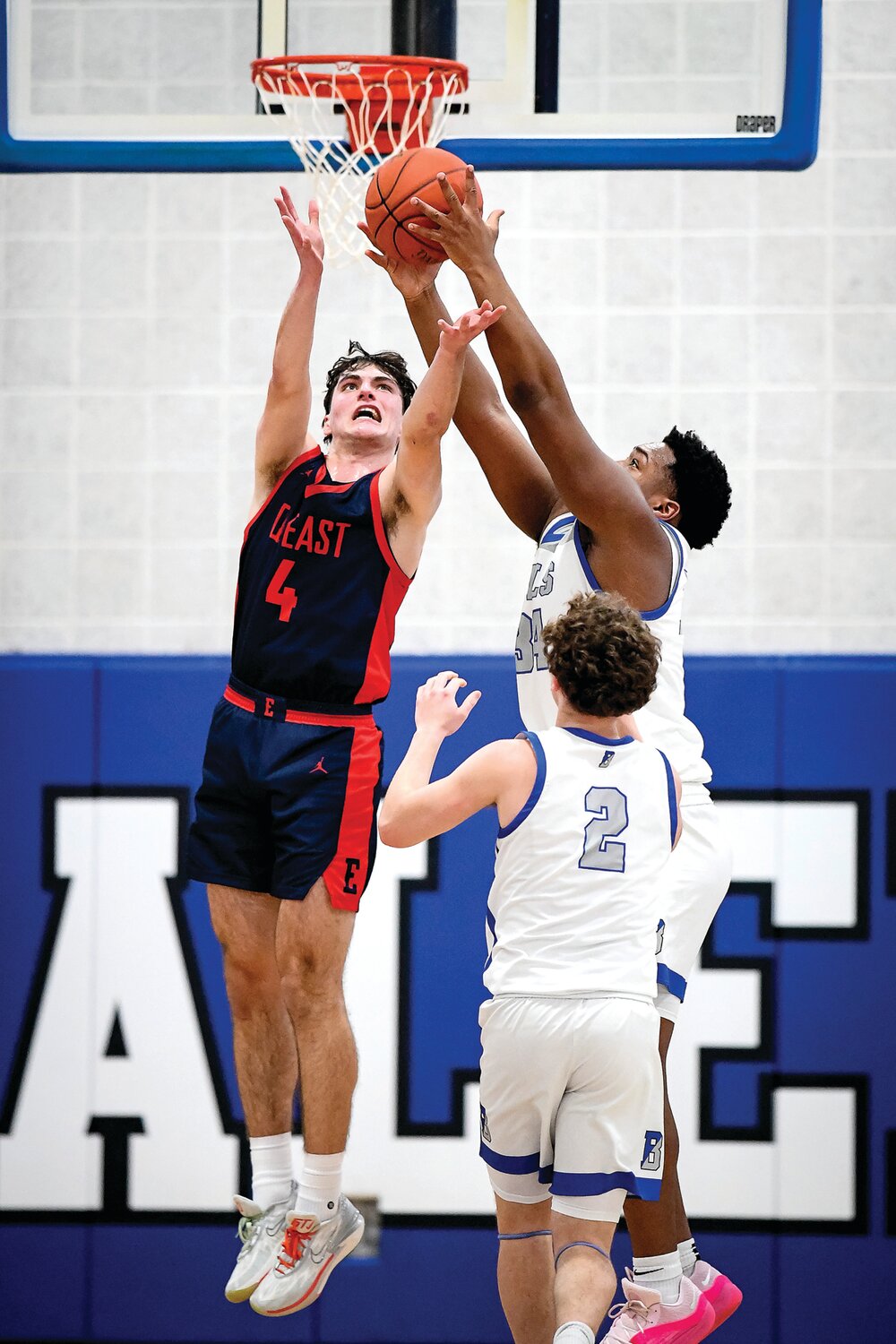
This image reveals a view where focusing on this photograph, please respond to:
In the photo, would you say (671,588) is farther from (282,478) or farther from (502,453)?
(282,478)

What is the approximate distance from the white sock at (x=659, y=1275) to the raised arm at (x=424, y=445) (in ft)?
5.73

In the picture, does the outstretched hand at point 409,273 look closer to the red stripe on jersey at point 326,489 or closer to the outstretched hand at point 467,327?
the outstretched hand at point 467,327

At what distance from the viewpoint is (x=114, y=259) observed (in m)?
5.96

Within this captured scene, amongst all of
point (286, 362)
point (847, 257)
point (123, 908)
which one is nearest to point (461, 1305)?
point (123, 908)

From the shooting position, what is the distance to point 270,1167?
3830 mm

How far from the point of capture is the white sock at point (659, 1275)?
387 cm

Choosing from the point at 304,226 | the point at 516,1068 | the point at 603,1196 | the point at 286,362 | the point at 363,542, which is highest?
the point at 304,226

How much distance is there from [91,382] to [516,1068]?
3.57m

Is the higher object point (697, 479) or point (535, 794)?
point (697, 479)

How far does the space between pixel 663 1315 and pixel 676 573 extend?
1.78 m

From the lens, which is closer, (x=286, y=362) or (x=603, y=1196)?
(x=603, y=1196)

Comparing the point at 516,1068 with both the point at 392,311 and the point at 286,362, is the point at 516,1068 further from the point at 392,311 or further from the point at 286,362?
the point at 392,311

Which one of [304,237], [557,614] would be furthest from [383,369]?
[557,614]

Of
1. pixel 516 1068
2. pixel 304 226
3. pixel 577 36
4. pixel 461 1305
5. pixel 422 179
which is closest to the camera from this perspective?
pixel 516 1068
